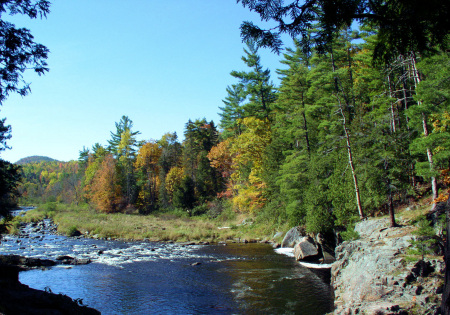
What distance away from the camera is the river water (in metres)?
12.0

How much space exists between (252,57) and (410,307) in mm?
32838

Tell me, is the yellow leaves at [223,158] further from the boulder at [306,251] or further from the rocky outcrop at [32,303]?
the rocky outcrop at [32,303]

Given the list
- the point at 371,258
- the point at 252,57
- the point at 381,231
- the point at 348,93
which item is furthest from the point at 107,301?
the point at 252,57

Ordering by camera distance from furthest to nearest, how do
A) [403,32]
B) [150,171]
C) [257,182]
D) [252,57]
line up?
[150,171], [252,57], [257,182], [403,32]

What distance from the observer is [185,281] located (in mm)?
15664

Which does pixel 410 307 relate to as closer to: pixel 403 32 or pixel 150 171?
pixel 403 32

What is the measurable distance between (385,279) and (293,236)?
15.1m

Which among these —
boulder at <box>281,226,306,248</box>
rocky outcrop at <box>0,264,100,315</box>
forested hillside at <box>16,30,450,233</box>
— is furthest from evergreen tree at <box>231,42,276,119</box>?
rocky outcrop at <box>0,264,100,315</box>

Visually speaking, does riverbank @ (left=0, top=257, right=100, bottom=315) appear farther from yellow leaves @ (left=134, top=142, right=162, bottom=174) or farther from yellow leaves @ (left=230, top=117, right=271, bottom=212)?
yellow leaves @ (left=134, top=142, right=162, bottom=174)

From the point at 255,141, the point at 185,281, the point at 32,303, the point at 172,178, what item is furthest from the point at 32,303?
the point at 172,178

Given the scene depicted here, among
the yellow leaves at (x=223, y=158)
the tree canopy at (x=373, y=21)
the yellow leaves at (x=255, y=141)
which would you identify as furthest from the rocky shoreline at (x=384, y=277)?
the yellow leaves at (x=223, y=158)

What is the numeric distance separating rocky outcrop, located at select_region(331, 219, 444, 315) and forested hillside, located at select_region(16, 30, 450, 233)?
249cm

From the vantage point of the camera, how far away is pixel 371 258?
12.1 metres

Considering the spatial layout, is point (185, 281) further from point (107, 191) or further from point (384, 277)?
point (107, 191)
